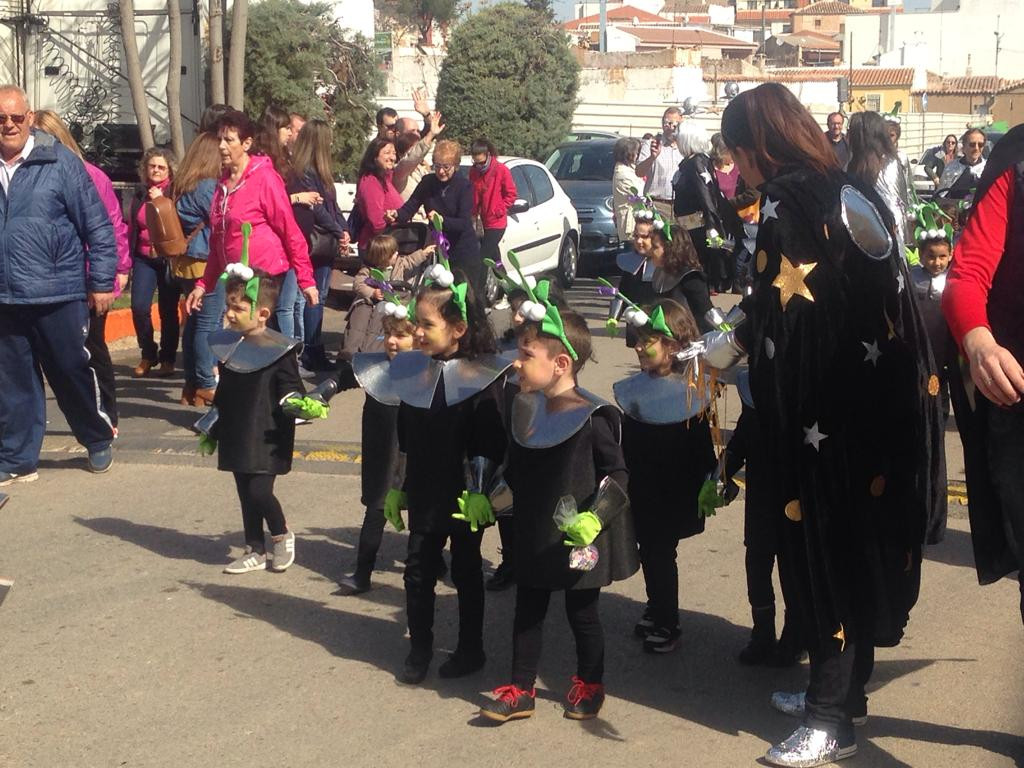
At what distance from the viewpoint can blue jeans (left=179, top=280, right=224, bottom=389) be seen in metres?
9.04

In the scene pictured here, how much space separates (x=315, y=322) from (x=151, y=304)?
1.20m

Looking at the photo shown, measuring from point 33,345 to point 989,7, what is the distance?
74.5 m

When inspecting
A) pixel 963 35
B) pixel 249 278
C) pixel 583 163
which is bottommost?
pixel 249 278

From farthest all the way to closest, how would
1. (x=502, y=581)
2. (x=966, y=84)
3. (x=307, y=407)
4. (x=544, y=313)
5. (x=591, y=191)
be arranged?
1. (x=966, y=84)
2. (x=591, y=191)
3. (x=502, y=581)
4. (x=307, y=407)
5. (x=544, y=313)

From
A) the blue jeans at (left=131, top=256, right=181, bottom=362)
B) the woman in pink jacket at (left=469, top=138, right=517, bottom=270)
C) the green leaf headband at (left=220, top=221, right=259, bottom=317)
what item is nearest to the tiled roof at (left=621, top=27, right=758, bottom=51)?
the woman in pink jacket at (left=469, top=138, right=517, bottom=270)

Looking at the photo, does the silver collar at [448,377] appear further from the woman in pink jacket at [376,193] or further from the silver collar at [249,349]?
the woman in pink jacket at [376,193]

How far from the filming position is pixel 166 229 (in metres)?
9.27

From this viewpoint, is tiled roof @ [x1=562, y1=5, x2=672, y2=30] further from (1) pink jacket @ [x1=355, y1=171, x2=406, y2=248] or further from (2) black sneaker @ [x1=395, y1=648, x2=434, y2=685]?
(2) black sneaker @ [x1=395, y1=648, x2=434, y2=685]

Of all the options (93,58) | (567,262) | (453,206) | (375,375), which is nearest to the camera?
(375,375)

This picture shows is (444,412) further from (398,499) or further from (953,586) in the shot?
Result: (953,586)

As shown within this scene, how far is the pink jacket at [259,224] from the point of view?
27.5 ft

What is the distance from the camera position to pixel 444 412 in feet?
16.0

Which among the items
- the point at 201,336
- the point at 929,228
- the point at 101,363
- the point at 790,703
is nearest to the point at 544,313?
the point at 790,703

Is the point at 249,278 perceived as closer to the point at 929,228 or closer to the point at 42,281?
the point at 42,281
